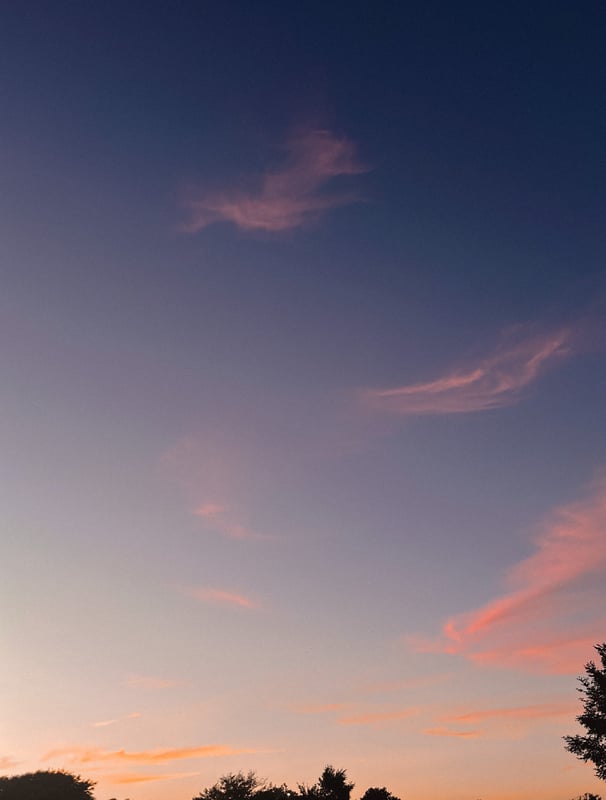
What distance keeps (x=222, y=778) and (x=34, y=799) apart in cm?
3086

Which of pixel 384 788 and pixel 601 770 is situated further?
pixel 384 788

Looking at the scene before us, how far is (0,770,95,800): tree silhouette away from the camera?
78.8m

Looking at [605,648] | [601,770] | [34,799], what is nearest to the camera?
[601,770]

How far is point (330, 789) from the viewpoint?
83500 millimetres

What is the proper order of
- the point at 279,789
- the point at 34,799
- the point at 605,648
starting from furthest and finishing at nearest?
the point at 279,789, the point at 34,799, the point at 605,648

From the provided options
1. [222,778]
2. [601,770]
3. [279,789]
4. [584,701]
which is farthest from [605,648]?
[222,778]

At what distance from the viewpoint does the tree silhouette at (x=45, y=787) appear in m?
78.8

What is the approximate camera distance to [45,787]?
264ft

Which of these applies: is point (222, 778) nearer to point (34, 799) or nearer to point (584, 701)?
point (34, 799)

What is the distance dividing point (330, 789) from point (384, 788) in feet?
26.0

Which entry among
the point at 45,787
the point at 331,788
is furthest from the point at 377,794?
the point at 45,787

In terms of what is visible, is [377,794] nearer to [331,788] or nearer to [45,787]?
[331,788]

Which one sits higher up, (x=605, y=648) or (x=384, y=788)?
(x=605, y=648)

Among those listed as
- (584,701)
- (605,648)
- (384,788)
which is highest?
(605,648)
